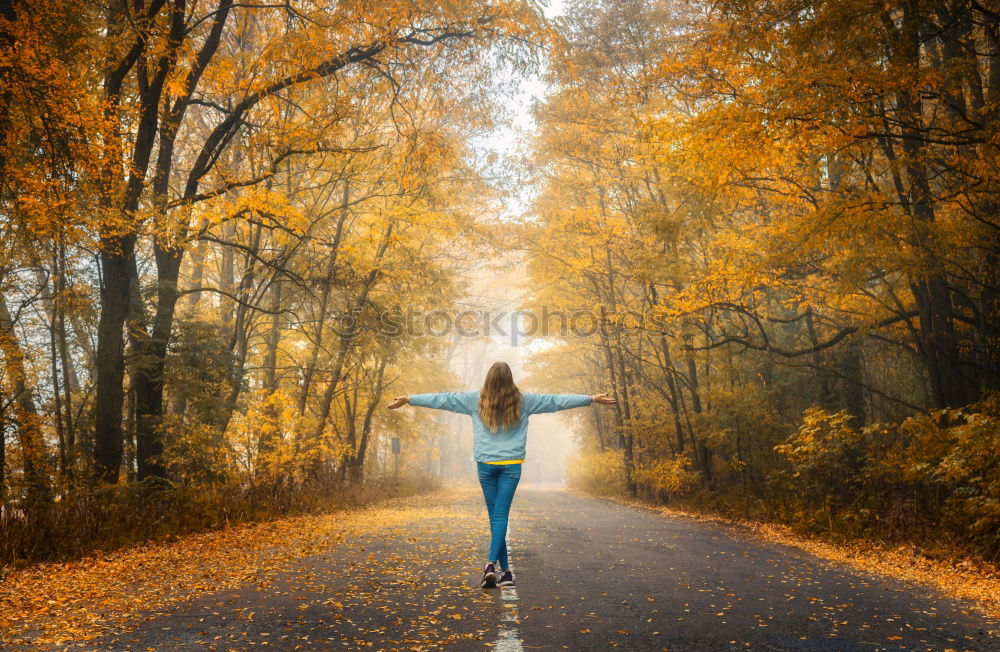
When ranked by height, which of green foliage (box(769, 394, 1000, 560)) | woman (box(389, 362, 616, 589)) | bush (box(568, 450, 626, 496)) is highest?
woman (box(389, 362, 616, 589))

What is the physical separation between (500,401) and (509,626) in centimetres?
208

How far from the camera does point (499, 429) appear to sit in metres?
6.15

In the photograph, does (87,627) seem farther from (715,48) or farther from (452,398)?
(715,48)

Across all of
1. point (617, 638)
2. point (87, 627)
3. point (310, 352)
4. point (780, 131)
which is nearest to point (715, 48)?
point (780, 131)

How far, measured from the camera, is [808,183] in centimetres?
1245

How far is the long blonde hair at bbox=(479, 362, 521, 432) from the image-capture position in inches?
241

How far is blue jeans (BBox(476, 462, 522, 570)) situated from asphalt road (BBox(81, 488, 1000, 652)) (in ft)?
1.18

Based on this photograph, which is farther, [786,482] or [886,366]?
[886,366]

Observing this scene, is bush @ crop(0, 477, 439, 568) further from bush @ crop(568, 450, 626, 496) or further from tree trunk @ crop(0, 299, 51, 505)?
bush @ crop(568, 450, 626, 496)

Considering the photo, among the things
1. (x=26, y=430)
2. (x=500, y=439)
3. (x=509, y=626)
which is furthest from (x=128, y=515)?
(x=509, y=626)

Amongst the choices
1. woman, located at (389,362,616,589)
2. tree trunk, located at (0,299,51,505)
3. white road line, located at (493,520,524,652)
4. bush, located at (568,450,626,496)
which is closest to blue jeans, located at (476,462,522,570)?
woman, located at (389,362,616,589)

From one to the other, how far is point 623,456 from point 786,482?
13.3m

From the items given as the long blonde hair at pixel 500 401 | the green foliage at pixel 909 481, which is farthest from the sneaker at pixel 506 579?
the green foliage at pixel 909 481

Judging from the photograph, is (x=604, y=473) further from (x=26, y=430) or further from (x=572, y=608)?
(x=572, y=608)
